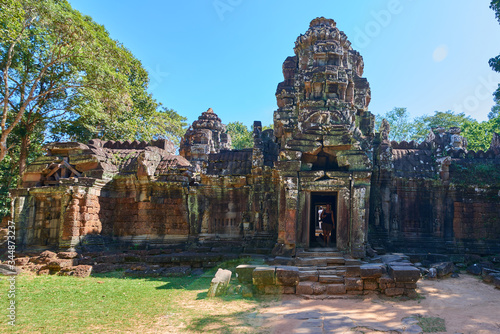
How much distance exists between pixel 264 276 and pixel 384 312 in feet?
8.09

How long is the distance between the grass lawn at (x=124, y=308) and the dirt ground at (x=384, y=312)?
0.61 metres

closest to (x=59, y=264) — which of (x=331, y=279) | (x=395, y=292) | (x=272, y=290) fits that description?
(x=272, y=290)

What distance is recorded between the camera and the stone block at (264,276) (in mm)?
6883

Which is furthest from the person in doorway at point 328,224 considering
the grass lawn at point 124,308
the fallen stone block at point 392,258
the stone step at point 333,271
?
the grass lawn at point 124,308

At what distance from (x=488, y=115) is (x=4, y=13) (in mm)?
32527

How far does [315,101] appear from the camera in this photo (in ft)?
40.5

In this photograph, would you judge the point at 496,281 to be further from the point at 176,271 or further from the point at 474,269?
the point at 176,271

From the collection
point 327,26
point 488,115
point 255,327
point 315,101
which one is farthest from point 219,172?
point 488,115

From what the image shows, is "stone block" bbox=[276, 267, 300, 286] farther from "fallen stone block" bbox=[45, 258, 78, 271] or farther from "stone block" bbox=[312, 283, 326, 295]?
"fallen stone block" bbox=[45, 258, 78, 271]

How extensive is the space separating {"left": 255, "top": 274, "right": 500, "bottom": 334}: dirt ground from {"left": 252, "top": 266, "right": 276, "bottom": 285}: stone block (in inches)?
19.6

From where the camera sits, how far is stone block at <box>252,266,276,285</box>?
22.6 feet

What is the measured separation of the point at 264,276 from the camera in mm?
6910

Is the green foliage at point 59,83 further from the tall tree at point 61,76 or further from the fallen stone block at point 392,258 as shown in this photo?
the fallen stone block at point 392,258

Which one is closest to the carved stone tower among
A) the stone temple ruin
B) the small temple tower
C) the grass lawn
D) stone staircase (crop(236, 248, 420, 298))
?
the stone temple ruin
